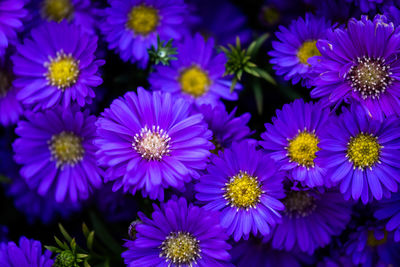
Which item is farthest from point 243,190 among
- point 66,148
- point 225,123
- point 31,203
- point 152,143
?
point 31,203

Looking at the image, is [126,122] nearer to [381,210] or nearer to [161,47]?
[161,47]

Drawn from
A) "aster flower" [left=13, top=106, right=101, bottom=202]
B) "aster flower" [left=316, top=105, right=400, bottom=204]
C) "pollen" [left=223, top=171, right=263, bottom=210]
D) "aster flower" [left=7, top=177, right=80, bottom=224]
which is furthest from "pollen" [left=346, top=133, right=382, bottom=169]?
"aster flower" [left=7, top=177, right=80, bottom=224]

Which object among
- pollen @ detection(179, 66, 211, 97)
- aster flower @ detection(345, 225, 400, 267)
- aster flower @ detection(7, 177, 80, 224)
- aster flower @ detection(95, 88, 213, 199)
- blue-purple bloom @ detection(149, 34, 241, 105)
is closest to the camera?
aster flower @ detection(95, 88, 213, 199)

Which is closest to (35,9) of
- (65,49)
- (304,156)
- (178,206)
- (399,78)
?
(65,49)

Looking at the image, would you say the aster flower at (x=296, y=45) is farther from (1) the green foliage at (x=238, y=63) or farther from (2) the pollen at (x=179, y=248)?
(2) the pollen at (x=179, y=248)

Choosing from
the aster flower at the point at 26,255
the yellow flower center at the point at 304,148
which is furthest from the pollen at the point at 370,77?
the aster flower at the point at 26,255

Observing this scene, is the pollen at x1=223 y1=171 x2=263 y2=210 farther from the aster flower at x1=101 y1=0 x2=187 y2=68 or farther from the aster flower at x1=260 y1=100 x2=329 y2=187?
the aster flower at x1=101 y1=0 x2=187 y2=68
